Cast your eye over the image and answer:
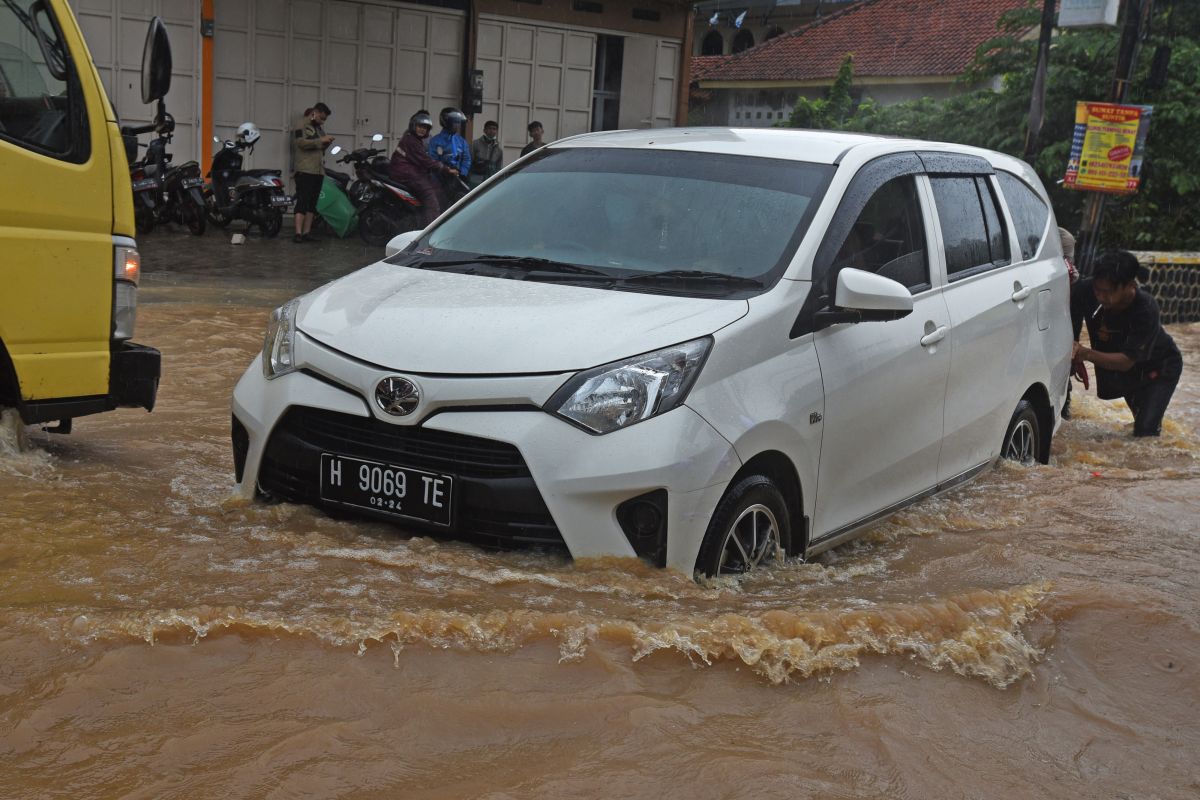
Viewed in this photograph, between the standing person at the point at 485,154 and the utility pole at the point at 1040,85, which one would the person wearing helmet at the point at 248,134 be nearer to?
the standing person at the point at 485,154

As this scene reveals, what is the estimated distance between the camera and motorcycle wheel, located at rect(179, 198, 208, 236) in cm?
1529

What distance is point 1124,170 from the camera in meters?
14.0

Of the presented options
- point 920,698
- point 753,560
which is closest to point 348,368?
point 753,560

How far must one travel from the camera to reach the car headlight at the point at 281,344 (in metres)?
4.39

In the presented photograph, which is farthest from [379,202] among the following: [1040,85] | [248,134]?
[1040,85]

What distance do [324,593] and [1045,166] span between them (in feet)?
55.0

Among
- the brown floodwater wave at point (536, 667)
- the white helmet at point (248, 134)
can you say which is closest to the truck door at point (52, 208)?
the brown floodwater wave at point (536, 667)

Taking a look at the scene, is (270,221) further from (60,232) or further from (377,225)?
(60,232)

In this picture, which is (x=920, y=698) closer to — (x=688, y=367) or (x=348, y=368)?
(x=688, y=367)

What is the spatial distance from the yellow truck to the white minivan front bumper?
155cm

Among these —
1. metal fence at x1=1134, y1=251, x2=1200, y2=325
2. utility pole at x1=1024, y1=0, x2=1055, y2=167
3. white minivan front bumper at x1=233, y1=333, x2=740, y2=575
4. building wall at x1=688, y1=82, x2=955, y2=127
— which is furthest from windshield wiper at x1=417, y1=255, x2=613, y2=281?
building wall at x1=688, y1=82, x2=955, y2=127

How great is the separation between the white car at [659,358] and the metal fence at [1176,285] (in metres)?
10.7

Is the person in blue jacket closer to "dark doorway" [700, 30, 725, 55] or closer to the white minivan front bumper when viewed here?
the white minivan front bumper

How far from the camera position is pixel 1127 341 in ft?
27.0
